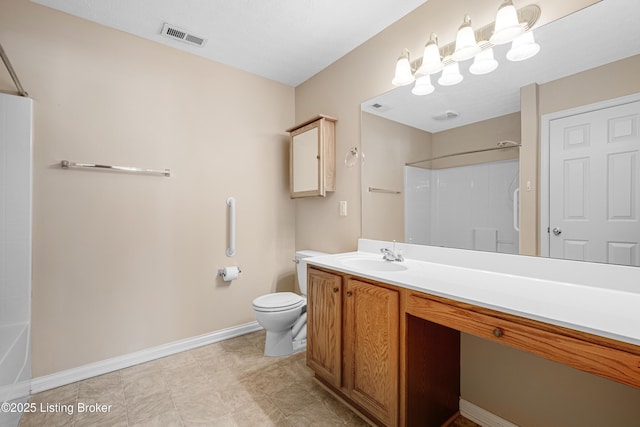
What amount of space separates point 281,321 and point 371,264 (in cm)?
84

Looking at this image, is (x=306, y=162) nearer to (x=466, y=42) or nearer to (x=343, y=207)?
(x=343, y=207)

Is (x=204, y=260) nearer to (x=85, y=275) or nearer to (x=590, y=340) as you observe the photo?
A: (x=85, y=275)

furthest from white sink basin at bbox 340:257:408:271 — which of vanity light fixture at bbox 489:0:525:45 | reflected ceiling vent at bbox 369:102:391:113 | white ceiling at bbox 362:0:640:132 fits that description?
vanity light fixture at bbox 489:0:525:45

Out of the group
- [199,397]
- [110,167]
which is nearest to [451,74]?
[110,167]

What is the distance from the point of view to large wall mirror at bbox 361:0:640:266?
114cm

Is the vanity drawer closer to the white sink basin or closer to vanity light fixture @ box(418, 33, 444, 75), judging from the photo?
the white sink basin

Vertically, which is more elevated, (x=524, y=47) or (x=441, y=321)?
(x=524, y=47)

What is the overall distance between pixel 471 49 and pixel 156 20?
6.67 ft

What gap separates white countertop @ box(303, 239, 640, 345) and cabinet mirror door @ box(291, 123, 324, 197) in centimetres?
92

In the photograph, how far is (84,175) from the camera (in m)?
1.95

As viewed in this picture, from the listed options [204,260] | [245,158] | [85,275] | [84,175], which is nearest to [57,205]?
[84,175]

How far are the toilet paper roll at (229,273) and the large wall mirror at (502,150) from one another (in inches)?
47.6

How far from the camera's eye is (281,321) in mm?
2158

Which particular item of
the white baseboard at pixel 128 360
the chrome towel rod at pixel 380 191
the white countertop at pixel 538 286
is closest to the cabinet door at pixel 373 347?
the white countertop at pixel 538 286
